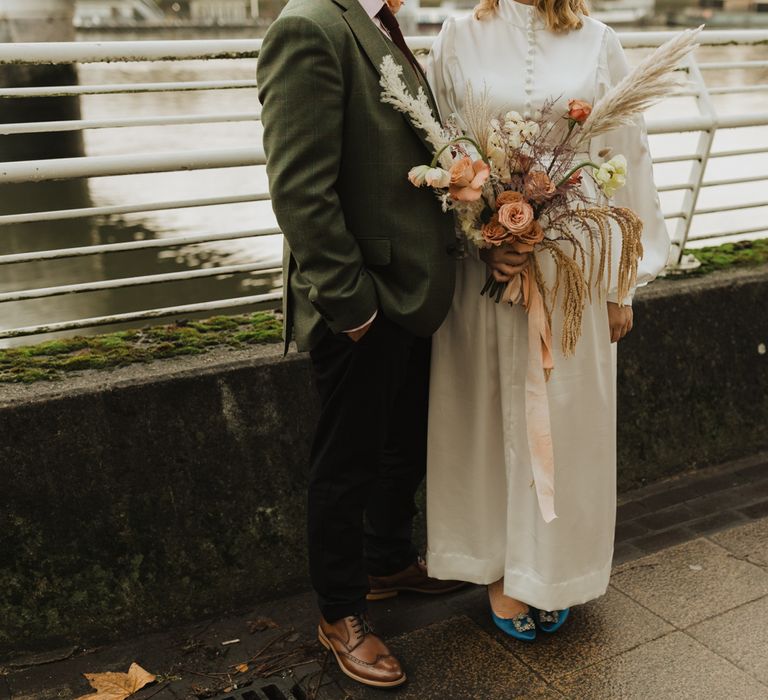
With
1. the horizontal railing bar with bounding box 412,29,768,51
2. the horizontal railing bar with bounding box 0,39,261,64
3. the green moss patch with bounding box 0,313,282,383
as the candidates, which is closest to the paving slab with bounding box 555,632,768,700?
the green moss patch with bounding box 0,313,282,383

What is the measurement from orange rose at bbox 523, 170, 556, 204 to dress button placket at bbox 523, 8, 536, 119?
10.5 inches

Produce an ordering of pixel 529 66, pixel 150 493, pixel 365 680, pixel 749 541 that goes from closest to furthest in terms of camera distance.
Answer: pixel 529 66 < pixel 365 680 < pixel 150 493 < pixel 749 541

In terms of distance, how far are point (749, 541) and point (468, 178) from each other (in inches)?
Answer: 82.3

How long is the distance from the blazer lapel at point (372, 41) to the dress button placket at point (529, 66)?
1.11 feet

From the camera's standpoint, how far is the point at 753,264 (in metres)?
4.48

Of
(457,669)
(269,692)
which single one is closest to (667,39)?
(457,669)

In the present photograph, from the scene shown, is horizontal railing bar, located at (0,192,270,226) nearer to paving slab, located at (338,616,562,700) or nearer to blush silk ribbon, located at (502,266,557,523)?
blush silk ribbon, located at (502,266,557,523)

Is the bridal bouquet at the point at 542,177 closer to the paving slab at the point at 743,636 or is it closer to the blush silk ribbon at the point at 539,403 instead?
the blush silk ribbon at the point at 539,403

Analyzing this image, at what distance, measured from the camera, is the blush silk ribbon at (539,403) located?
272cm

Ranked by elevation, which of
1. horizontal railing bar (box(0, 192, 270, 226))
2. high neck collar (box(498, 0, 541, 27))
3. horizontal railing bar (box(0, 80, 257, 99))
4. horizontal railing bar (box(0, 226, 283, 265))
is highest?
high neck collar (box(498, 0, 541, 27))

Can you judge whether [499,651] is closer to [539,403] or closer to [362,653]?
[362,653]

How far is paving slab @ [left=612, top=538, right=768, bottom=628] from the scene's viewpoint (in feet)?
10.4

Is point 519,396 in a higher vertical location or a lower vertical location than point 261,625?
higher

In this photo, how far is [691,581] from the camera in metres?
3.35
